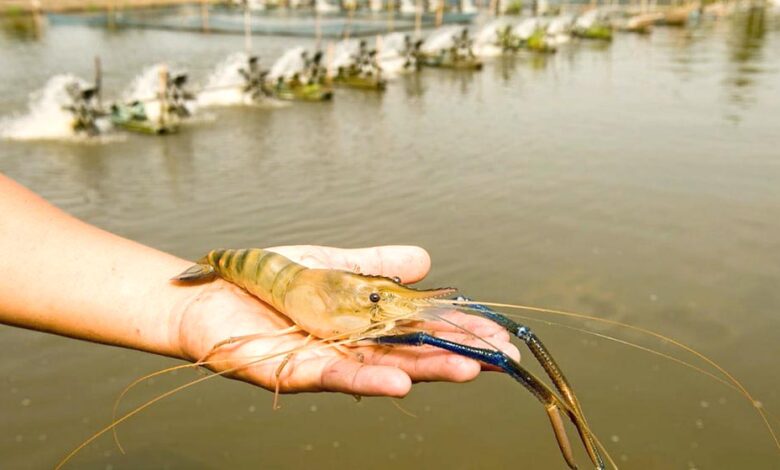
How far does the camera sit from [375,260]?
3900 millimetres

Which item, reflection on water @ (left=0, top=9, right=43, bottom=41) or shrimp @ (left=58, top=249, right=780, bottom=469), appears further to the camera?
reflection on water @ (left=0, top=9, right=43, bottom=41)

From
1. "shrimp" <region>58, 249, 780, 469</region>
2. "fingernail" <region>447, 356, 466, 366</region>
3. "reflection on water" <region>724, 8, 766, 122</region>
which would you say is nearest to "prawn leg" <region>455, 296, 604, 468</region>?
"shrimp" <region>58, 249, 780, 469</region>

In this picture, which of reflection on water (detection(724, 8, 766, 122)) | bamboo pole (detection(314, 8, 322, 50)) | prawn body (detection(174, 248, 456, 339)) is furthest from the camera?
bamboo pole (detection(314, 8, 322, 50))

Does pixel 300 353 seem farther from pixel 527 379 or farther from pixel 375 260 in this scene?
pixel 527 379

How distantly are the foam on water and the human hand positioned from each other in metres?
15.1

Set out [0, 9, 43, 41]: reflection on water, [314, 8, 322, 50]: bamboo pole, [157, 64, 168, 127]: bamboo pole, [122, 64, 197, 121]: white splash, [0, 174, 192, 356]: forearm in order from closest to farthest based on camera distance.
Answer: [0, 174, 192, 356]: forearm, [157, 64, 168, 127]: bamboo pole, [122, 64, 197, 121]: white splash, [314, 8, 322, 50]: bamboo pole, [0, 9, 43, 41]: reflection on water

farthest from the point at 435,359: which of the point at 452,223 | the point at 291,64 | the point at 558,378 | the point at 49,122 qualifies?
the point at 291,64

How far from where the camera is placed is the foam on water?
16594 millimetres

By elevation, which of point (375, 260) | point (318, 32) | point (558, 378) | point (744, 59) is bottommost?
point (558, 378)

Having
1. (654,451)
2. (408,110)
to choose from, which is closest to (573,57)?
(408,110)

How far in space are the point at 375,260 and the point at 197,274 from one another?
1.06 meters

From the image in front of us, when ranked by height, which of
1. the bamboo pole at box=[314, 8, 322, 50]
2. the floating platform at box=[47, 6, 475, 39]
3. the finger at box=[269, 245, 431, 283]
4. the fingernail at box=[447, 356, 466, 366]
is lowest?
the fingernail at box=[447, 356, 466, 366]

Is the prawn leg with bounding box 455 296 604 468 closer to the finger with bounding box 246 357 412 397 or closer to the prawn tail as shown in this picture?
the finger with bounding box 246 357 412 397

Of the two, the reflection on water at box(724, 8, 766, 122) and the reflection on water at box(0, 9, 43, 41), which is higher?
the reflection on water at box(0, 9, 43, 41)
